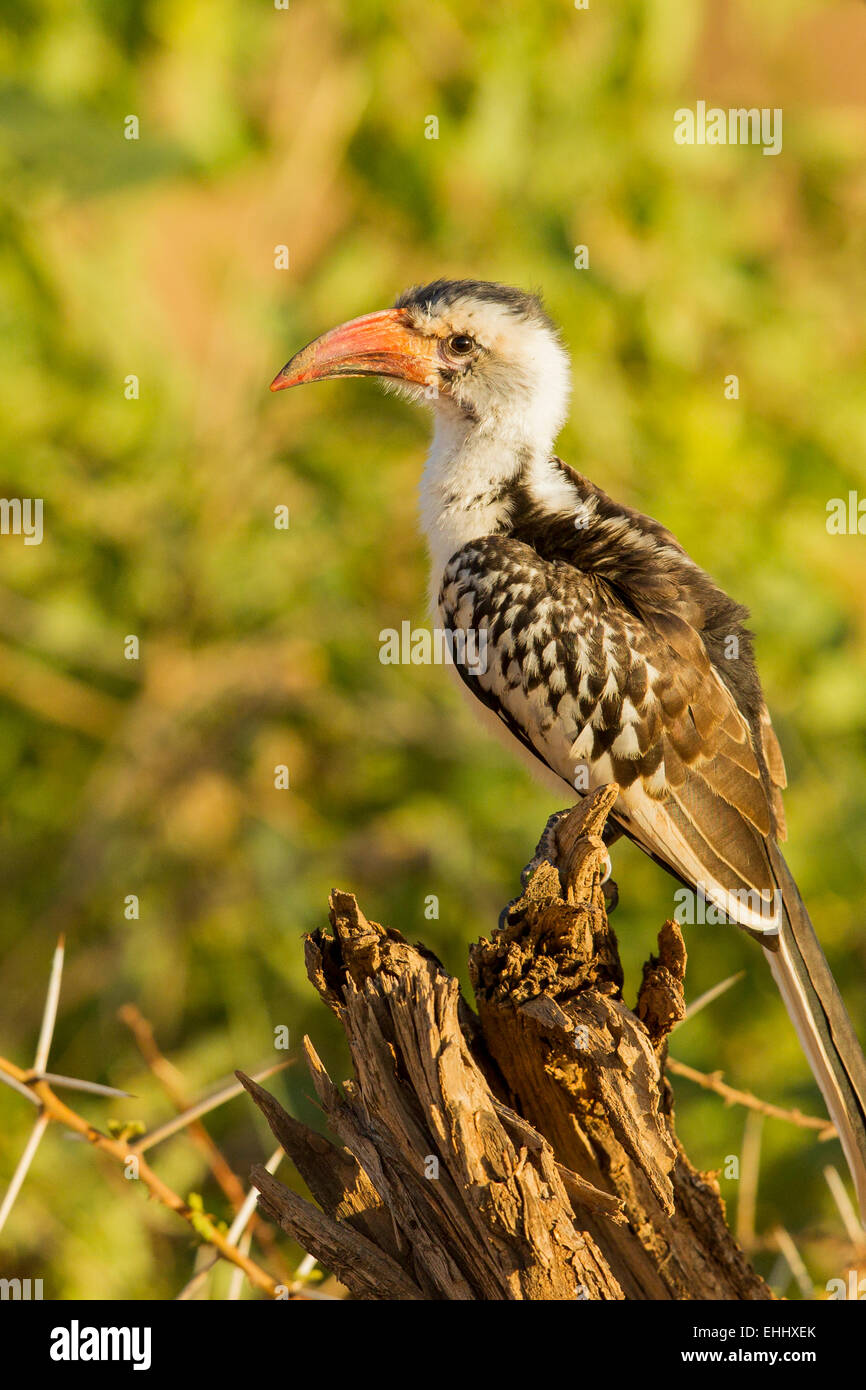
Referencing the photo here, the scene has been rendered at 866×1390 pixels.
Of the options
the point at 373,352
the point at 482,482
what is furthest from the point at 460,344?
the point at 482,482

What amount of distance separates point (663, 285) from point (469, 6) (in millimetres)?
2215

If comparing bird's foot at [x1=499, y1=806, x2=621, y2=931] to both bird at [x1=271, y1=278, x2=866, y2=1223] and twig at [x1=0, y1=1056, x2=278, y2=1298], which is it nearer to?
bird at [x1=271, y1=278, x2=866, y2=1223]

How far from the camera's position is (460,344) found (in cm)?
555

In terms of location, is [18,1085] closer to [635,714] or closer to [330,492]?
[635,714]

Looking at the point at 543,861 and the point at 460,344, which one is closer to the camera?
the point at 543,861

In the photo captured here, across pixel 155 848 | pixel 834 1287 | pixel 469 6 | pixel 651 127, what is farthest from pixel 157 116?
pixel 834 1287

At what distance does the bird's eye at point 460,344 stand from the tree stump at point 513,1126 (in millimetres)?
2337

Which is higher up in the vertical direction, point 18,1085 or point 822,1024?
point 822,1024

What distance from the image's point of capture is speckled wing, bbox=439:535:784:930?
4.81 meters

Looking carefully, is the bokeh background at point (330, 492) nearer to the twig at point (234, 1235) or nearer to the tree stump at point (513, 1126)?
the tree stump at point (513, 1126)

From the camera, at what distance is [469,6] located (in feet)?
26.9

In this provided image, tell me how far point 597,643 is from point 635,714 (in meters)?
0.29

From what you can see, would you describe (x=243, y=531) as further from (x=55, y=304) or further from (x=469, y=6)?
(x=469, y=6)

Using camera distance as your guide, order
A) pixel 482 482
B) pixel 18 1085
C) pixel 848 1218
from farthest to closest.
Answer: pixel 482 482 → pixel 848 1218 → pixel 18 1085
